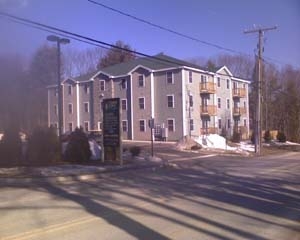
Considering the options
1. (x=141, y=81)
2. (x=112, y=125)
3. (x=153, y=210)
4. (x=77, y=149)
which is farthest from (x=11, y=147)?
(x=141, y=81)

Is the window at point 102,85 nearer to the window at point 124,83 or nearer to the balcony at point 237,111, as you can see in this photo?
the window at point 124,83

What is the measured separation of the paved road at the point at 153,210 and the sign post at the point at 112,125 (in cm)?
752

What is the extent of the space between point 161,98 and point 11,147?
27821 millimetres

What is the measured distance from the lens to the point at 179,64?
48.1 m

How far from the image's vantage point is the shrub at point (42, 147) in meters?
23.8

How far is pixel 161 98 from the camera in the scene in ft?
165

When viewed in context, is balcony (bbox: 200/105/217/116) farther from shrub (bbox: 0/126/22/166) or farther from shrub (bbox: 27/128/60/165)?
shrub (bbox: 0/126/22/166)

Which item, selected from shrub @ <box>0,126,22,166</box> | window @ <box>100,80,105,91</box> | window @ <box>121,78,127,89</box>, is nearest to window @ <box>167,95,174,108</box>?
window @ <box>121,78,127,89</box>

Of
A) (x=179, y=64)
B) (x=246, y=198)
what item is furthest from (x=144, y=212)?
(x=179, y=64)

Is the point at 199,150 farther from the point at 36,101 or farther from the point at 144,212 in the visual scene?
the point at 144,212

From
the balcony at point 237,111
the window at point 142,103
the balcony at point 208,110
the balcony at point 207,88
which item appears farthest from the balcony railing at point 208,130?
the balcony at point 237,111

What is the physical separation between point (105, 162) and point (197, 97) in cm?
2755

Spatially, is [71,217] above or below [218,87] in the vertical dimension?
below

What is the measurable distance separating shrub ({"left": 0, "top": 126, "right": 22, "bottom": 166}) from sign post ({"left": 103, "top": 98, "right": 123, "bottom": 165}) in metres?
4.24
